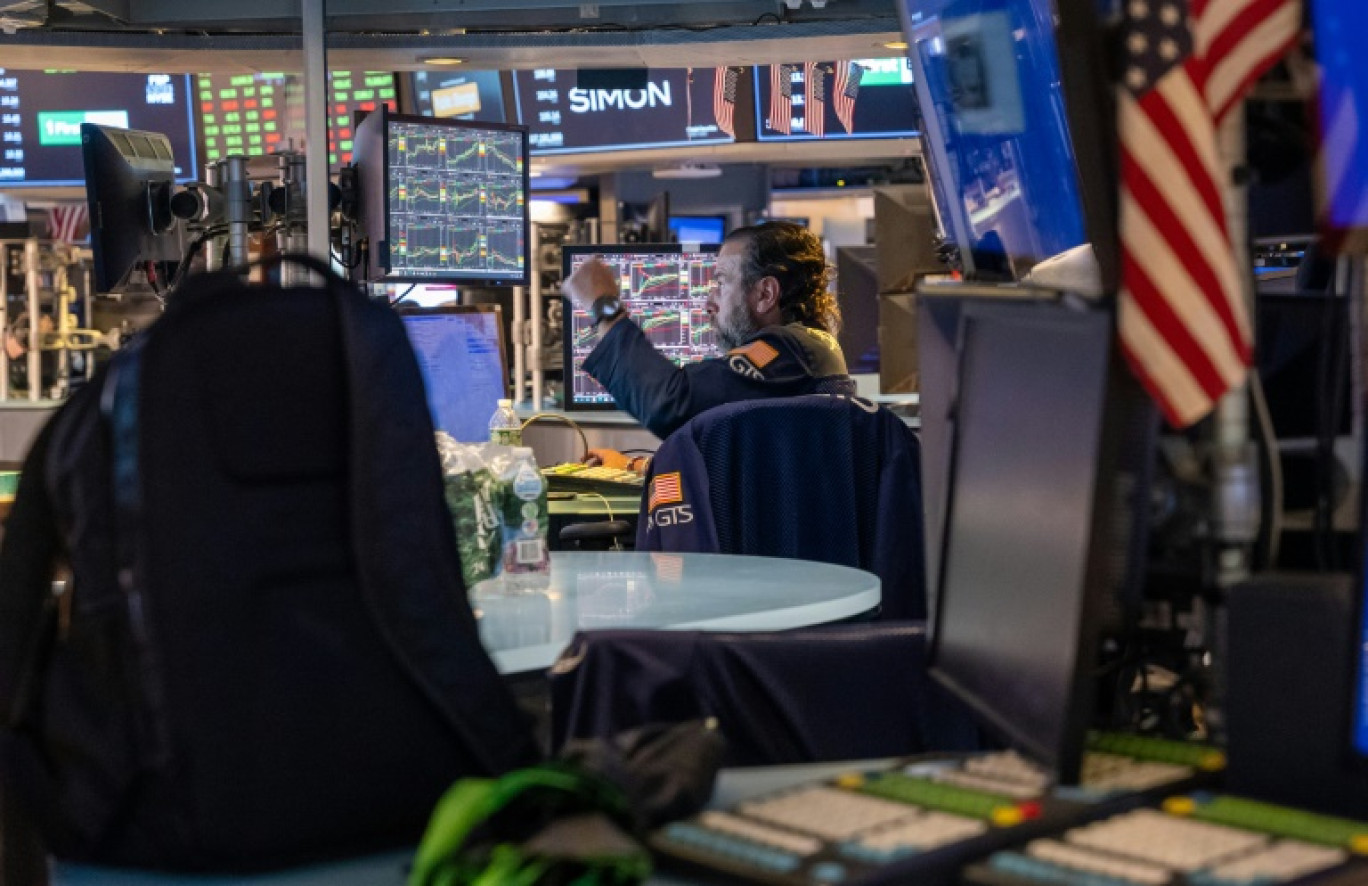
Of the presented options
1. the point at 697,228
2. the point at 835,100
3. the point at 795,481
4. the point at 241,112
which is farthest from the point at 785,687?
the point at 697,228

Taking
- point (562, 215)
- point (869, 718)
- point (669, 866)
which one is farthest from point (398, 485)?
point (562, 215)

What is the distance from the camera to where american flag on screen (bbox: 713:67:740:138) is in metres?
7.25

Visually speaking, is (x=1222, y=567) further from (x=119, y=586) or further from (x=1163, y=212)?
(x=119, y=586)

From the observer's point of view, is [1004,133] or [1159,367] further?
[1004,133]

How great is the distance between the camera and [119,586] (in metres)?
1.21

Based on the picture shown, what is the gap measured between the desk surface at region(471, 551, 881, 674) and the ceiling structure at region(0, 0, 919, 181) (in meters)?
2.49

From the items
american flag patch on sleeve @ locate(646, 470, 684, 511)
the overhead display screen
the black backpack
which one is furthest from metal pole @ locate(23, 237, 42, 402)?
the black backpack

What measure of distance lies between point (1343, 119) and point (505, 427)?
2239 mm

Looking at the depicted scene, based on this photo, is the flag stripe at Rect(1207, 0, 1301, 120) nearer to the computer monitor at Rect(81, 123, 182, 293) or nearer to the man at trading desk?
the man at trading desk

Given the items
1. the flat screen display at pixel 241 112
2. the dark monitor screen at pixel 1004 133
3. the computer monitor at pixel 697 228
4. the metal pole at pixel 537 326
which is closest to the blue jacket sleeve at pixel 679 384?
the dark monitor screen at pixel 1004 133

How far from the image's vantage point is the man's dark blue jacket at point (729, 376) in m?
3.75

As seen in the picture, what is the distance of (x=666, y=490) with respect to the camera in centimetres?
320

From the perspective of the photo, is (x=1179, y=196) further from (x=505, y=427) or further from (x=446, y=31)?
(x=446, y=31)

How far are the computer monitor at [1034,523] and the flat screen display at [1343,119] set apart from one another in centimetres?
23
